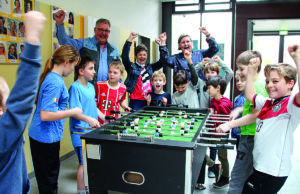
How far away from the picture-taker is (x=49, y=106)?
1.70 metres

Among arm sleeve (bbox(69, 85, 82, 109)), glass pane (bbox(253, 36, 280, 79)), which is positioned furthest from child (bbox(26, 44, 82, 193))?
glass pane (bbox(253, 36, 280, 79))

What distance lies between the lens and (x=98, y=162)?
1.52 meters

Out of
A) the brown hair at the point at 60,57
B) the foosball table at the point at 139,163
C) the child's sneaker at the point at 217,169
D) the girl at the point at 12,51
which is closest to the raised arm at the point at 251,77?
the foosball table at the point at 139,163

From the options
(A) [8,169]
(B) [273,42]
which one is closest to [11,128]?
(A) [8,169]

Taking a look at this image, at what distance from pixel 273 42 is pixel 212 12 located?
4.07 metres

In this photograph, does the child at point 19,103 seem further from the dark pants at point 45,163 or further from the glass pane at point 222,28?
the glass pane at point 222,28

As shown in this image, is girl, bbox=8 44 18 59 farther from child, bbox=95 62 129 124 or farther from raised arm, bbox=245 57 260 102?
raised arm, bbox=245 57 260 102

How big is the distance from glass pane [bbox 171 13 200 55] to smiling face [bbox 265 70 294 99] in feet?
18.5

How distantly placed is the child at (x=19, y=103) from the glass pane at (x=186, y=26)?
256 inches

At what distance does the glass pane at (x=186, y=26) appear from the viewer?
6.99 metres

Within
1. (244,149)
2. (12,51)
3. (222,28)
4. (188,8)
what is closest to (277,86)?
(244,149)

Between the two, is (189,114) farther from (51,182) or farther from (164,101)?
(51,182)

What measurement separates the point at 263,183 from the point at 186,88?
1578 mm

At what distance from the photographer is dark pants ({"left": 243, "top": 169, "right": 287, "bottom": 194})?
60.2 inches
